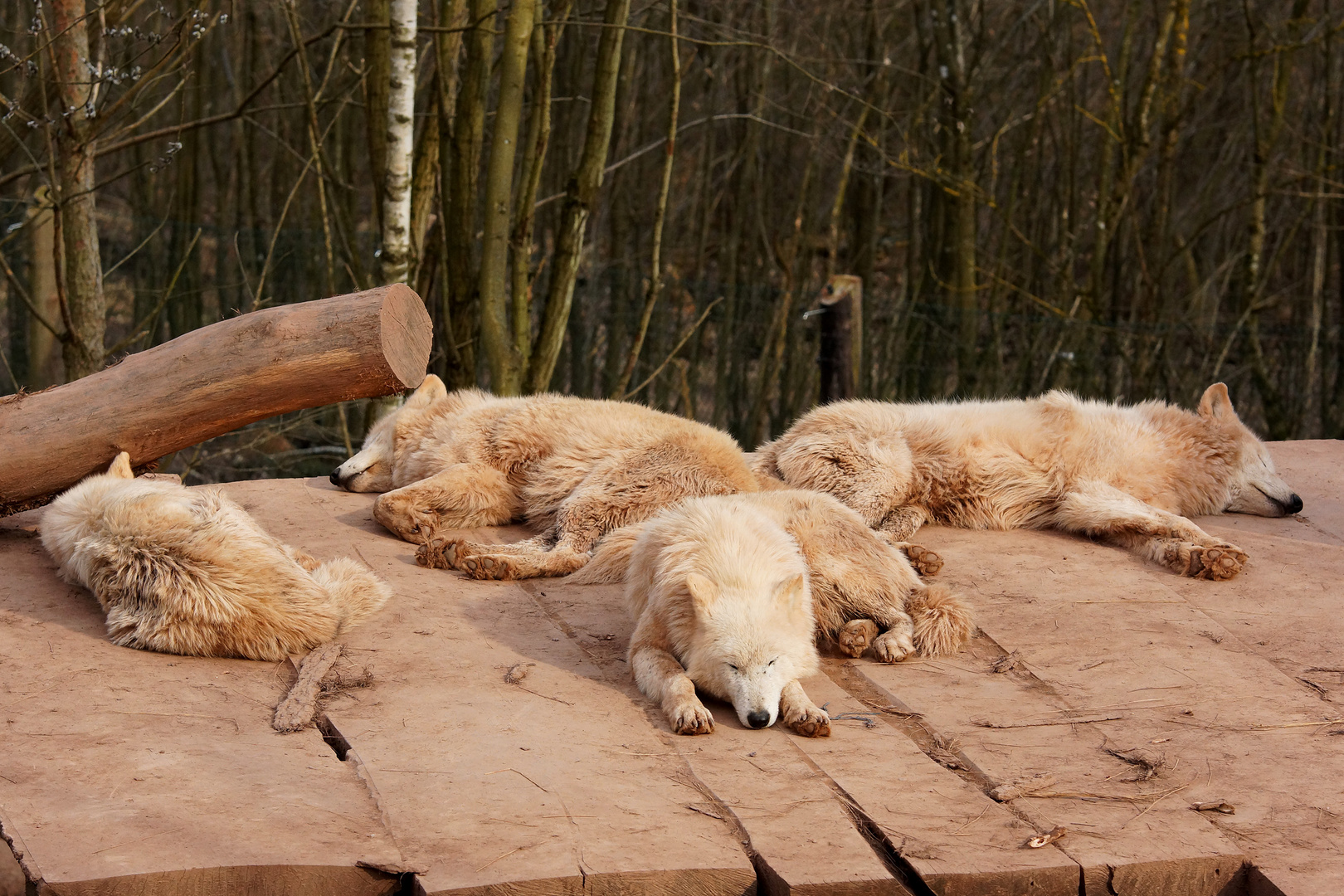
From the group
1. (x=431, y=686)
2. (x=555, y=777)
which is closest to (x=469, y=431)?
(x=431, y=686)

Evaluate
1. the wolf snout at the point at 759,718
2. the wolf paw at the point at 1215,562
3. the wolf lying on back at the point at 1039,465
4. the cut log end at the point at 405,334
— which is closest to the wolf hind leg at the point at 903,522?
the wolf lying on back at the point at 1039,465

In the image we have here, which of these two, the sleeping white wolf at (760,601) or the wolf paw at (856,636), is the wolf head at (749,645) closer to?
the sleeping white wolf at (760,601)

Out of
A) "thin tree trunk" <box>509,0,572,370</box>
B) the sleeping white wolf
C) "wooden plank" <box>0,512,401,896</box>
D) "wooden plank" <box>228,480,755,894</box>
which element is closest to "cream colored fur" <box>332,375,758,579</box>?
the sleeping white wolf

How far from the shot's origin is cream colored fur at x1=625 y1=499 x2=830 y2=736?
4.28 meters

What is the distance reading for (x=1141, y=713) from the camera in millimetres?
4617

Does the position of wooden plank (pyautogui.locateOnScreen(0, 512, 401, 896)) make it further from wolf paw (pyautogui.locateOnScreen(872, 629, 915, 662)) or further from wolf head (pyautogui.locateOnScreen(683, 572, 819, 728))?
wolf paw (pyautogui.locateOnScreen(872, 629, 915, 662))

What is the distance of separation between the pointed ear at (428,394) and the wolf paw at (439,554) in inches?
57.7

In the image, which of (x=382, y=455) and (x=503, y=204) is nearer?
(x=382, y=455)

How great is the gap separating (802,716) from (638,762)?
2.12 ft

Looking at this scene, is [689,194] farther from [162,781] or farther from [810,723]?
[162,781]

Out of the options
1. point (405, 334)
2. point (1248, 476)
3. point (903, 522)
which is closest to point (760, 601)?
point (405, 334)

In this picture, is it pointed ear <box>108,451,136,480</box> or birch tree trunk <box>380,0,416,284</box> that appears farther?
birch tree trunk <box>380,0,416,284</box>

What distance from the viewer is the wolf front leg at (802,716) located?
4273 mm

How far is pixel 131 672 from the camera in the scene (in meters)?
4.54
